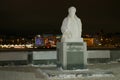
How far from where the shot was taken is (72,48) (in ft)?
55.2

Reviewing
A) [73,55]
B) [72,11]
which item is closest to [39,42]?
[72,11]

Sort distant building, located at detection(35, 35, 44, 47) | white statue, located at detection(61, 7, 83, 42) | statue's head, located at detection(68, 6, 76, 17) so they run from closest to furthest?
white statue, located at detection(61, 7, 83, 42) < statue's head, located at detection(68, 6, 76, 17) < distant building, located at detection(35, 35, 44, 47)

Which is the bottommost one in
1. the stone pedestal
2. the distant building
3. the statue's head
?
the stone pedestal

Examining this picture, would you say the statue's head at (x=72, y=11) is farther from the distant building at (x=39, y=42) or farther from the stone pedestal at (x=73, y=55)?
the distant building at (x=39, y=42)

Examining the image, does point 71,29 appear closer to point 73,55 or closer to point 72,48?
point 72,48

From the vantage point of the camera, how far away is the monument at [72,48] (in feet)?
55.1

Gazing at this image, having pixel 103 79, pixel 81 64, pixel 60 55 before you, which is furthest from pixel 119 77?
pixel 60 55

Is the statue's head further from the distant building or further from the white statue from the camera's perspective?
the distant building

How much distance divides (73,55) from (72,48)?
0.38m

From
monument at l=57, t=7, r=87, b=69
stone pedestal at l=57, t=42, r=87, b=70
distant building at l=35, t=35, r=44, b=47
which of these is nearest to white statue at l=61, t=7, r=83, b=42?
monument at l=57, t=7, r=87, b=69

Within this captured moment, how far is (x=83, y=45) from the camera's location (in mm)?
16969

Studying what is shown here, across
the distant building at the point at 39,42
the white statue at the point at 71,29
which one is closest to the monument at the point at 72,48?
the white statue at the point at 71,29

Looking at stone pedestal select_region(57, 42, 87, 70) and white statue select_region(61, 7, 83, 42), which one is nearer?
stone pedestal select_region(57, 42, 87, 70)

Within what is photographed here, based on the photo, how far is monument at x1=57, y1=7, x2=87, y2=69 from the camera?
16.8 m
